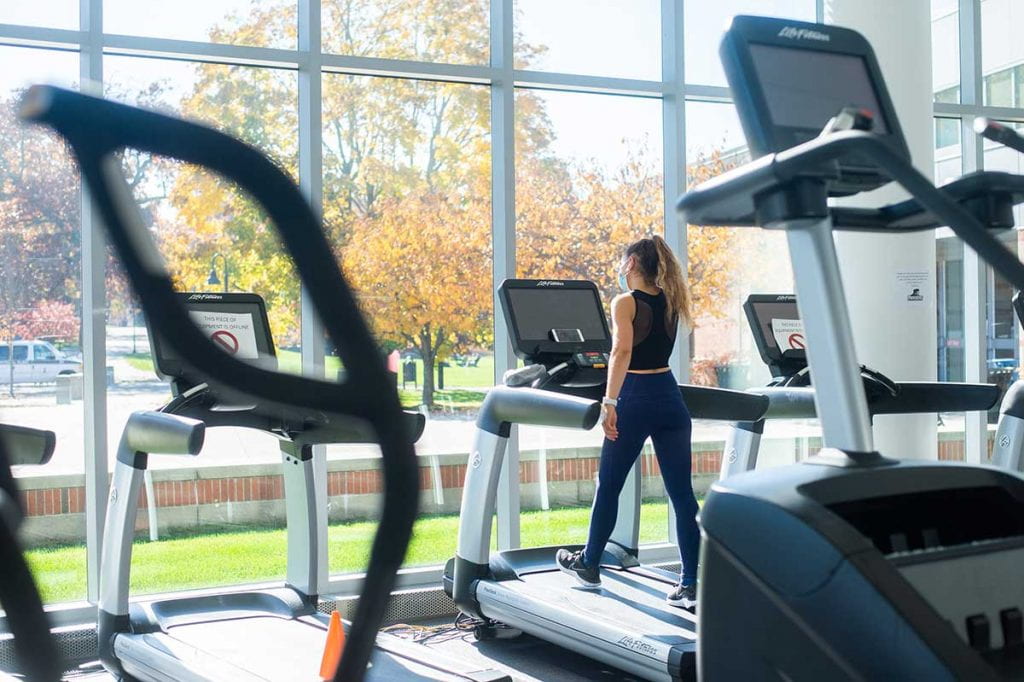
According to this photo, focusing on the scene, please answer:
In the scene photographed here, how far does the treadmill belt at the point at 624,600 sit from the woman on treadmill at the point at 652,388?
13cm

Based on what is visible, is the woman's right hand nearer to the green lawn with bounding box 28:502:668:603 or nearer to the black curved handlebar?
A: the green lawn with bounding box 28:502:668:603

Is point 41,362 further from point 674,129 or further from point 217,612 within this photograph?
point 674,129

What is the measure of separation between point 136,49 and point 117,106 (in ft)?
15.6

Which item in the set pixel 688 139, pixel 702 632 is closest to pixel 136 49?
pixel 688 139

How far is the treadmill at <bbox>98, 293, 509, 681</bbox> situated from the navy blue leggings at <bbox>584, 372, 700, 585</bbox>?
1047 mm

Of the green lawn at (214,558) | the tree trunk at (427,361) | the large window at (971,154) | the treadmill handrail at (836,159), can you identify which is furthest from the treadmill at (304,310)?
the large window at (971,154)

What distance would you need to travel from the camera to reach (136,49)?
4715 millimetres

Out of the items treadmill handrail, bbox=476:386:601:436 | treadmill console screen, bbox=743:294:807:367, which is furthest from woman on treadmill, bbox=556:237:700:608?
treadmill console screen, bbox=743:294:807:367

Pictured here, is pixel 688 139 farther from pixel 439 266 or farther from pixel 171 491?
pixel 171 491

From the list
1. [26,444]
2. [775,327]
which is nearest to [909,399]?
[775,327]

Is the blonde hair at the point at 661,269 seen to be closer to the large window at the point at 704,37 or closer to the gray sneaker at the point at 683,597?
the gray sneaker at the point at 683,597

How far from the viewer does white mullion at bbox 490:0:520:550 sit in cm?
545

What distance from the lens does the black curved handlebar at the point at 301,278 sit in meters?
0.34

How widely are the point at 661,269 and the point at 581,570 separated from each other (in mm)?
1282
